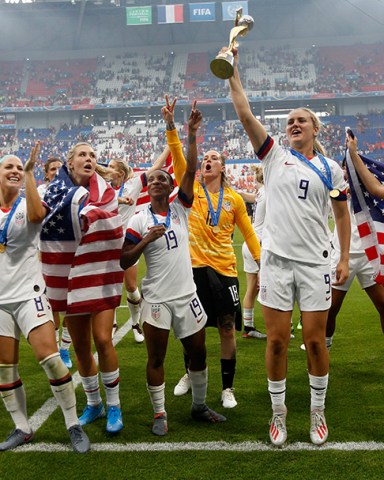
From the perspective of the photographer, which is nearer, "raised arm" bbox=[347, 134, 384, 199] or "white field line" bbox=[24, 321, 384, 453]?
"white field line" bbox=[24, 321, 384, 453]

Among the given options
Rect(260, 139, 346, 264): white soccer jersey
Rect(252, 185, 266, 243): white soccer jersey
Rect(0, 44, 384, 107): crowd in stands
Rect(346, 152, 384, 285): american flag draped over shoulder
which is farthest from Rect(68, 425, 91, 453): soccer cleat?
Rect(0, 44, 384, 107): crowd in stands

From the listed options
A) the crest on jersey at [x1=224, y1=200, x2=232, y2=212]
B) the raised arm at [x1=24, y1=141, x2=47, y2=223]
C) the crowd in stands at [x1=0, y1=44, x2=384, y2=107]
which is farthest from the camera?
the crowd in stands at [x1=0, y1=44, x2=384, y2=107]

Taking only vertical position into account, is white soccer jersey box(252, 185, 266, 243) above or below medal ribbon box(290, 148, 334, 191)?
below

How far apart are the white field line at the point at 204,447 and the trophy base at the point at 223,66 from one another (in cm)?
238

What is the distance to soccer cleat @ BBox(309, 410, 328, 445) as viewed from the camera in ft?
11.8

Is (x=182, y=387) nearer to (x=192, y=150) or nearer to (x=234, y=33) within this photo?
A: (x=192, y=150)

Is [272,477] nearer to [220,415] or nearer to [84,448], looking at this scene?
[220,415]

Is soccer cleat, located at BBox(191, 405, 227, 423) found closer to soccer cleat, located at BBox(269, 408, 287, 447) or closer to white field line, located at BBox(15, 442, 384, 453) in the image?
white field line, located at BBox(15, 442, 384, 453)

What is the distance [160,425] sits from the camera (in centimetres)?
389

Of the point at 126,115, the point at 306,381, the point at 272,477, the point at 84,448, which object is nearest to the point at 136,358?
the point at 306,381

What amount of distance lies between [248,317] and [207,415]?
2.87m

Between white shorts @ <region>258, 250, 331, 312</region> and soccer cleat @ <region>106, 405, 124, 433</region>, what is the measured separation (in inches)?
53.5

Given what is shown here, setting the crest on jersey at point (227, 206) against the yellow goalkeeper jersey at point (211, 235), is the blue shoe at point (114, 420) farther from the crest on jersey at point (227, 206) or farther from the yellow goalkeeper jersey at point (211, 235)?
the crest on jersey at point (227, 206)

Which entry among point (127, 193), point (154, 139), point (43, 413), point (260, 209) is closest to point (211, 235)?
point (43, 413)
